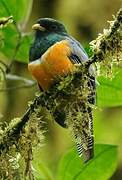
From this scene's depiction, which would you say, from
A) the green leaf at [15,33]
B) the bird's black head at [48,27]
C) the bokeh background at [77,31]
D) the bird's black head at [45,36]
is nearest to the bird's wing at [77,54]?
the bird's black head at [45,36]

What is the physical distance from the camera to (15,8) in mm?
2957

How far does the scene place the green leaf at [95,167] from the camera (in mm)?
2369

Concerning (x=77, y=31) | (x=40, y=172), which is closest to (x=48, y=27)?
(x=40, y=172)

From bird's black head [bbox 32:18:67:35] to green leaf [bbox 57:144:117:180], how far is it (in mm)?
725

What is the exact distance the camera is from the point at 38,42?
280cm

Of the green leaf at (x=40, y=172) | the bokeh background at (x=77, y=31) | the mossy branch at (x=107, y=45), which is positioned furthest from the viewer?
the bokeh background at (x=77, y=31)

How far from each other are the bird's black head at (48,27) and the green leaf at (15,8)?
0.08 m

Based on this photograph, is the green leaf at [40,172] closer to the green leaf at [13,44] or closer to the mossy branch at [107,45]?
the mossy branch at [107,45]

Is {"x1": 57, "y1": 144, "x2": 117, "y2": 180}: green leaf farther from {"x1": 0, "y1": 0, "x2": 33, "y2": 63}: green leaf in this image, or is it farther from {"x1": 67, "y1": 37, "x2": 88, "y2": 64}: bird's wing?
{"x1": 0, "y1": 0, "x2": 33, "y2": 63}: green leaf

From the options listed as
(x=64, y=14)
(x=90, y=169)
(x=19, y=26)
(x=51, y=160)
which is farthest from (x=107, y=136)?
(x=90, y=169)

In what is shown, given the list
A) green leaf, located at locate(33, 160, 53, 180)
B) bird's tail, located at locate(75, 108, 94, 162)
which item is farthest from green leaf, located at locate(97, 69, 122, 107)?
green leaf, located at locate(33, 160, 53, 180)

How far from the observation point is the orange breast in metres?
2.52

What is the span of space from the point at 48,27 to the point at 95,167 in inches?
33.6

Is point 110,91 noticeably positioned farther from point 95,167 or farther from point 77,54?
point 95,167
